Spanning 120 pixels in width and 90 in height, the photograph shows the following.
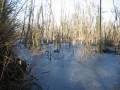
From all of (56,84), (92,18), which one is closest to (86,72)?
(56,84)

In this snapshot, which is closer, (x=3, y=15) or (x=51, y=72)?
A: (x=3, y=15)

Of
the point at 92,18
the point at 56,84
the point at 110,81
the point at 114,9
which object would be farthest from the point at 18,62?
the point at 92,18

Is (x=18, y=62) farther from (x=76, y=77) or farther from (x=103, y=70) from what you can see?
(x=103, y=70)

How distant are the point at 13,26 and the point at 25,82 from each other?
1.16 m

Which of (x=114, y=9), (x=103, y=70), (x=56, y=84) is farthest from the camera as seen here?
(x=114, y=9)

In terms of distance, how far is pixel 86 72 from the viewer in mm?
9430

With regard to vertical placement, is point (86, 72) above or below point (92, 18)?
below

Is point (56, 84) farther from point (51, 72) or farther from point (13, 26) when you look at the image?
point (13, 26)

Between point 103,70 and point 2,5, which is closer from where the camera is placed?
point 2,5

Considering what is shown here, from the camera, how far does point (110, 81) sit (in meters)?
8.34

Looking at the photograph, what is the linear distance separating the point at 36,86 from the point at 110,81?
2.87 meters

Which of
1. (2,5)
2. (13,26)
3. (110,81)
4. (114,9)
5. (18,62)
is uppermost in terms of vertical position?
(114,9)

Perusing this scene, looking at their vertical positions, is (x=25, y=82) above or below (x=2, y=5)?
below

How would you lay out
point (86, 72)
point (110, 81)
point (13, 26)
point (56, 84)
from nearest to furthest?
point (13, 26), point (56, 84), point (110, 81), point (86, 72)
